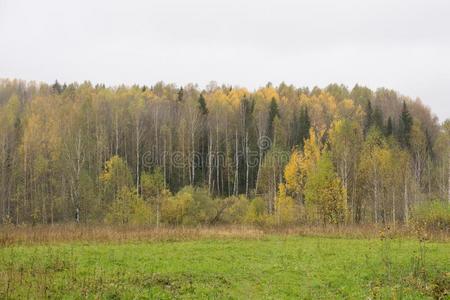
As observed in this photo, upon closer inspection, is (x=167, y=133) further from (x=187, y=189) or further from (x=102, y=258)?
(x=102, y=258)

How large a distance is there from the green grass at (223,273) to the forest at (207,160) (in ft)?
46.4

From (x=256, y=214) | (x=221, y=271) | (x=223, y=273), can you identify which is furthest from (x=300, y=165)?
(x=223, y=273)

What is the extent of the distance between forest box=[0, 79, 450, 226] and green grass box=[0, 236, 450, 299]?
46.4ft

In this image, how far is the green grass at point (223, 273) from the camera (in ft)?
35.4

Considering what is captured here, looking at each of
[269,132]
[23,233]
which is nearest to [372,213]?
[269,132]

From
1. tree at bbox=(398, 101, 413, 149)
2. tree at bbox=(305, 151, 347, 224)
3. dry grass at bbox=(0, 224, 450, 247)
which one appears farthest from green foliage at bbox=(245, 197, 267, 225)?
tree at bbox=(398, 101, 413, 149)

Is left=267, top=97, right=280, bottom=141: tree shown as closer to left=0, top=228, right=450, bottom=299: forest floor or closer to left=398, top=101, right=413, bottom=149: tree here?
left=398, top=101, right=413, bottom=149: tree

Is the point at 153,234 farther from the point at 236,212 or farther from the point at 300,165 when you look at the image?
the point at 300,165

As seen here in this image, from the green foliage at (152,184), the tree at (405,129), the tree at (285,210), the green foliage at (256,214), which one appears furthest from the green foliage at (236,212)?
the tree at (405,129)

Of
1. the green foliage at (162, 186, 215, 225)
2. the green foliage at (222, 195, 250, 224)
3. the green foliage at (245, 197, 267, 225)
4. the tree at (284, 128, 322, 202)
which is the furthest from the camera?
the tree at (284, 128, 322, 202)

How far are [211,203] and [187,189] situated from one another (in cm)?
256

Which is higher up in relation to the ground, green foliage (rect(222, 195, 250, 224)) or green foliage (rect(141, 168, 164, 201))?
green foliage (rect(141, 168, 164, 201))

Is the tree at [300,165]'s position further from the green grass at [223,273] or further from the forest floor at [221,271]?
the green grass at [223,273]

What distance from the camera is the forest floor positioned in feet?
35.4
